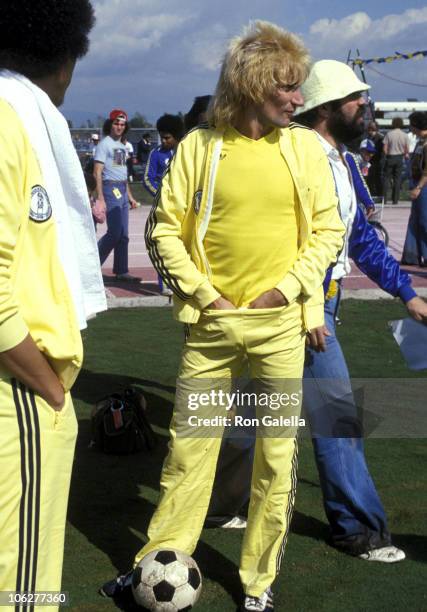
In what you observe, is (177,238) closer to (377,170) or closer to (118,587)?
(118,587)

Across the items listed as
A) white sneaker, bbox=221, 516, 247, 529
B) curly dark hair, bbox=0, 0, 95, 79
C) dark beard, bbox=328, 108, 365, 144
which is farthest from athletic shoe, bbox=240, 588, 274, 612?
curly dark hair, bbox=0, 0, 95, 79

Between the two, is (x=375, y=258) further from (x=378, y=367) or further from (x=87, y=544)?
(x=378, y=367)

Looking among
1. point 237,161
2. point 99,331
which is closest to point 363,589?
point 237,161

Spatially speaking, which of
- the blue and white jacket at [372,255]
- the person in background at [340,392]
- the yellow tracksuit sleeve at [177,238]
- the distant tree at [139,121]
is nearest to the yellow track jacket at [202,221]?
the yellow tracksuit sleeve at [177,238]

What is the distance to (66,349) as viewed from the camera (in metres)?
2.16

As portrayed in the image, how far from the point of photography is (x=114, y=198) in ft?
39.5

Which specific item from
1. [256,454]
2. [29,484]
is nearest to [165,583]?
[256,454]

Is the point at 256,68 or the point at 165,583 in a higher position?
the point at 256,68

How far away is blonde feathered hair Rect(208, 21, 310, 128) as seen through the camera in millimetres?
3564

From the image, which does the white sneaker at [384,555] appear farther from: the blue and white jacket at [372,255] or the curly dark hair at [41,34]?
the curly dark hair at [41,34]

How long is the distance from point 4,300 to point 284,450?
203 centimetres

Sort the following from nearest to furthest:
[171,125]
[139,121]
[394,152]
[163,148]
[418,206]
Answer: [171,125] → [163,148] → [418,206] → [394,152] → [139,121]

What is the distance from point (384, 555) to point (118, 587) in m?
1.28

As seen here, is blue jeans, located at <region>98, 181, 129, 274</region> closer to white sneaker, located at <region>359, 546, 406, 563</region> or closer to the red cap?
the red cap
